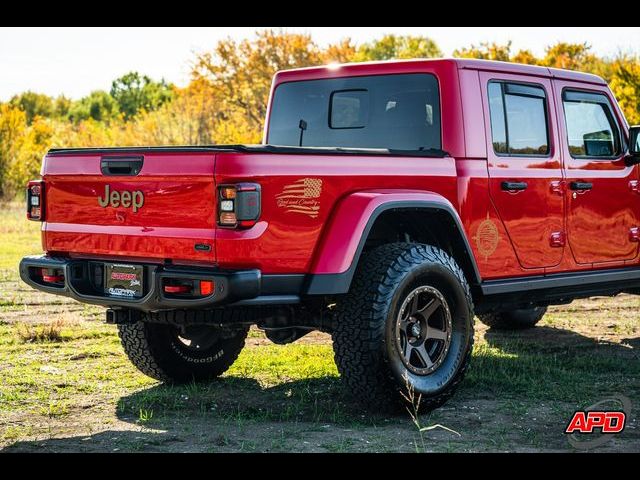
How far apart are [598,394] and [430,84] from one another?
218cm

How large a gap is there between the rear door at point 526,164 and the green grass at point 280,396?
3.01 ft

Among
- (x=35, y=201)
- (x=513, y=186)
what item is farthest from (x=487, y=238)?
(x=35, y=201)

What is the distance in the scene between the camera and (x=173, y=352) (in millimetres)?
6527

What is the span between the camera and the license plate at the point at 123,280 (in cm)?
530

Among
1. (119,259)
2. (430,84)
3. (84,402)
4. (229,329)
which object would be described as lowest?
(84,402)

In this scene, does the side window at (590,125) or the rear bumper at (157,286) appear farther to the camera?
the side window at (590,125)

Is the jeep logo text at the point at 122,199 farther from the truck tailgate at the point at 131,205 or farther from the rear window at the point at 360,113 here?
the rear window at the point at 360,113

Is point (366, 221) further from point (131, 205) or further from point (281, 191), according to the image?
point (131, 205)

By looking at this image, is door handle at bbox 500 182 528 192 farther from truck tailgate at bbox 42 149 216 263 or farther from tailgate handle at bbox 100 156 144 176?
tailgate handle at bbox 100 156 144 176

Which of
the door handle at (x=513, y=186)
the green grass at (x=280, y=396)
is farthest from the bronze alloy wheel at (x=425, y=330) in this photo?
the door handle at (x=513, y=186)

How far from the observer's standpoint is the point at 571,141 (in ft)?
23.1

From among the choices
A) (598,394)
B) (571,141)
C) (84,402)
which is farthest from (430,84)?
(84,402)

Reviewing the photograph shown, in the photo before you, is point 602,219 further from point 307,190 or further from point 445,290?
point 307,190

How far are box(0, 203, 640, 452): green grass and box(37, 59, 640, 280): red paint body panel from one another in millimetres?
785
